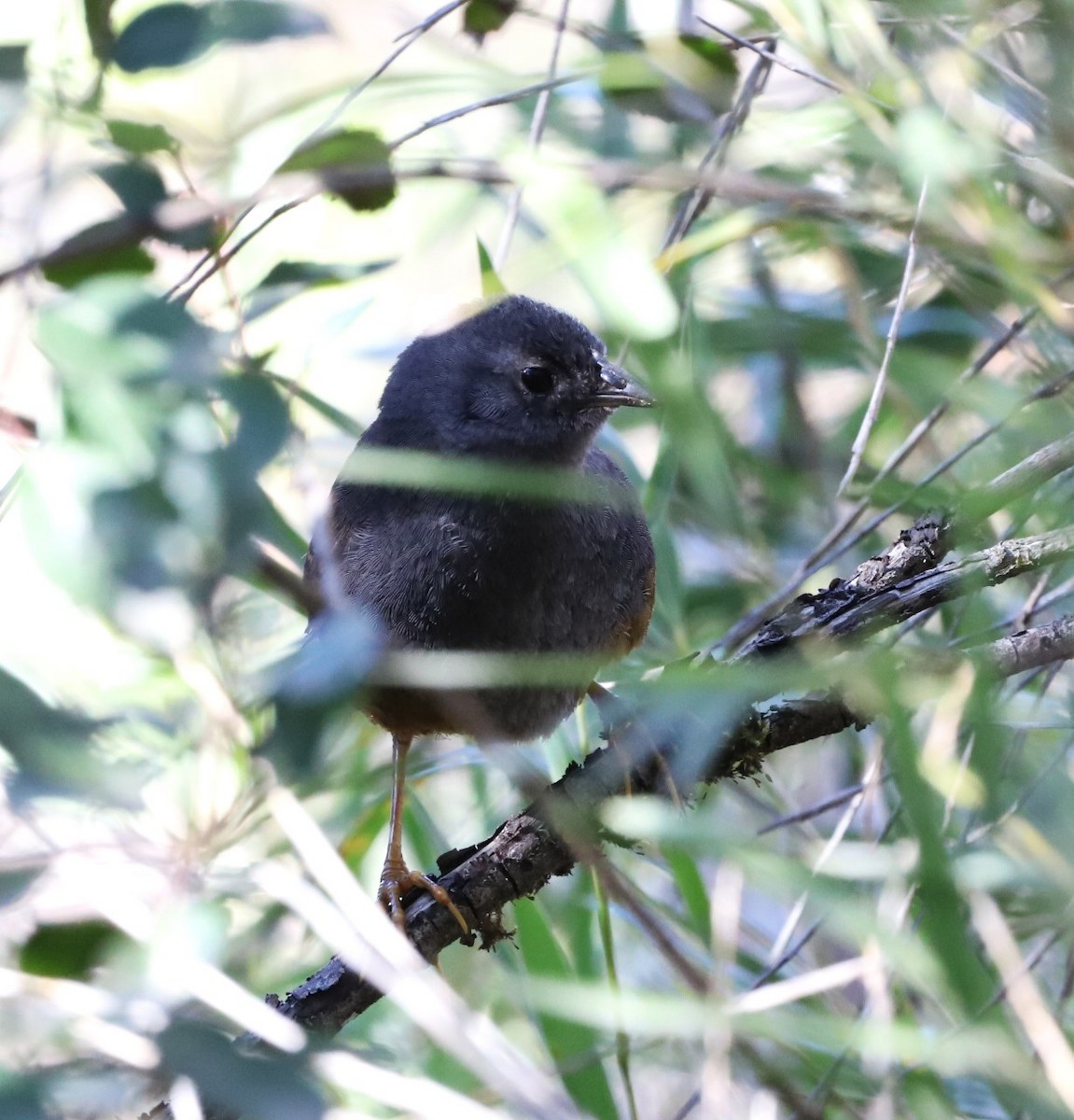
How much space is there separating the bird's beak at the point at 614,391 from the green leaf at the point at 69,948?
1.81 meters

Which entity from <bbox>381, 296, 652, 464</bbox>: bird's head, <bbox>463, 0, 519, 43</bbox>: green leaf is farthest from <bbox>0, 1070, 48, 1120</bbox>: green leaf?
<bbox>463, 0, 519, 43</bbox>: green leaf

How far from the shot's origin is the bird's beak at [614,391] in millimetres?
3156

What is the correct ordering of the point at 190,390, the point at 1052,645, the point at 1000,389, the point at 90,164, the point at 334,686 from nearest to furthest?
the point at 334,686, the point at 190,390, the point at 90,164, the point at 1052,645, the point at 1000,389

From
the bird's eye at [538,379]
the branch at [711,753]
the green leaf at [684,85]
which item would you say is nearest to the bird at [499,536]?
the bird's eye at [538,379]

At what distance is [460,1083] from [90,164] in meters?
2.14

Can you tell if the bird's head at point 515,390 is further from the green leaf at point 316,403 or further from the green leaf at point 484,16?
the green leaf at point 484,16

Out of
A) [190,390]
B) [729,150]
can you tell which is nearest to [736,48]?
[729,150]

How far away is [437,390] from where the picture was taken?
11.0 ft

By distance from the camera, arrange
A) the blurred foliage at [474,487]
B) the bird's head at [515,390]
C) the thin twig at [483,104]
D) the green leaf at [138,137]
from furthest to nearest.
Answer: the bird's head at [515,390] < the thin twig at [483,104] < the green leaf at [138,137] < the blurred foliage at [474,487]

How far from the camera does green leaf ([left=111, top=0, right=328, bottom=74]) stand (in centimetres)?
175

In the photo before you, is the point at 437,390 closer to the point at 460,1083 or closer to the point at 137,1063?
the point at 460,1083

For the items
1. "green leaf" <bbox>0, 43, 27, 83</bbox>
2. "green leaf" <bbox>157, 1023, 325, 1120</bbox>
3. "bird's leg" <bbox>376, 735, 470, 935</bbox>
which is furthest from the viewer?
"bird's leg" <bbox>376, 735, 470, 935</bbox>

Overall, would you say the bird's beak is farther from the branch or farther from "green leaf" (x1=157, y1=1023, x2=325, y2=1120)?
"green leaf" (x1=157, y1=1023, x2=325, y2=1120)

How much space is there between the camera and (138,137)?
1.81 m
